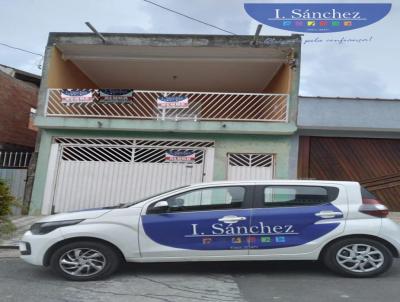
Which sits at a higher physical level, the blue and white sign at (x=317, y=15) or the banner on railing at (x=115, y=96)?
the blue and white sign at (x=317, y=15)

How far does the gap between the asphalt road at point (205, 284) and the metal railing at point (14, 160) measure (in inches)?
279

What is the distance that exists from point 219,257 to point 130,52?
9198mm

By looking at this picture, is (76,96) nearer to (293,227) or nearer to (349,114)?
(349,114)

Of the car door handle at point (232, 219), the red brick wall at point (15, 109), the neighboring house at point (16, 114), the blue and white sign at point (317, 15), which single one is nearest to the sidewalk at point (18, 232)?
the neighboring house at point (16, 114)

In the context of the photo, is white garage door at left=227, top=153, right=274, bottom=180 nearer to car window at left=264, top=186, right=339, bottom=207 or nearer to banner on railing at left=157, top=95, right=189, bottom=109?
banner on railing at left=157, top=95, right=189, bottom=109

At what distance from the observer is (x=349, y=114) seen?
12445mm

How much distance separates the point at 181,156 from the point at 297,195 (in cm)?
657

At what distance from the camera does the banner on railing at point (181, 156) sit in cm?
1245

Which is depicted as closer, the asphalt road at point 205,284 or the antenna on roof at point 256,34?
the asphalt road at point 205,284

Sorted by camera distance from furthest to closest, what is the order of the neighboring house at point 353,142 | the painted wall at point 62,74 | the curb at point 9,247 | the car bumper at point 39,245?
1. the painted wall at point 62,74
2. the neighboring house at point 353,142
3. the curb at point 9,247
4. the car bumper at point 39,245

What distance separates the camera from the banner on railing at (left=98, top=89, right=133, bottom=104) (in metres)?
13.0

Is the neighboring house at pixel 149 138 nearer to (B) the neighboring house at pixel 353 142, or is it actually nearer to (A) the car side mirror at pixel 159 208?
(B) the neighboring house at pixel 353 142

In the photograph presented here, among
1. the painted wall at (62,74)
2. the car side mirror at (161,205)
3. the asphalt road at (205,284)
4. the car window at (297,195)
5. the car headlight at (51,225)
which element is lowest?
the asphalt road at (205,284)

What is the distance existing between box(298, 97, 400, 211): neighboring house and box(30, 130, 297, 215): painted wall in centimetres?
49
